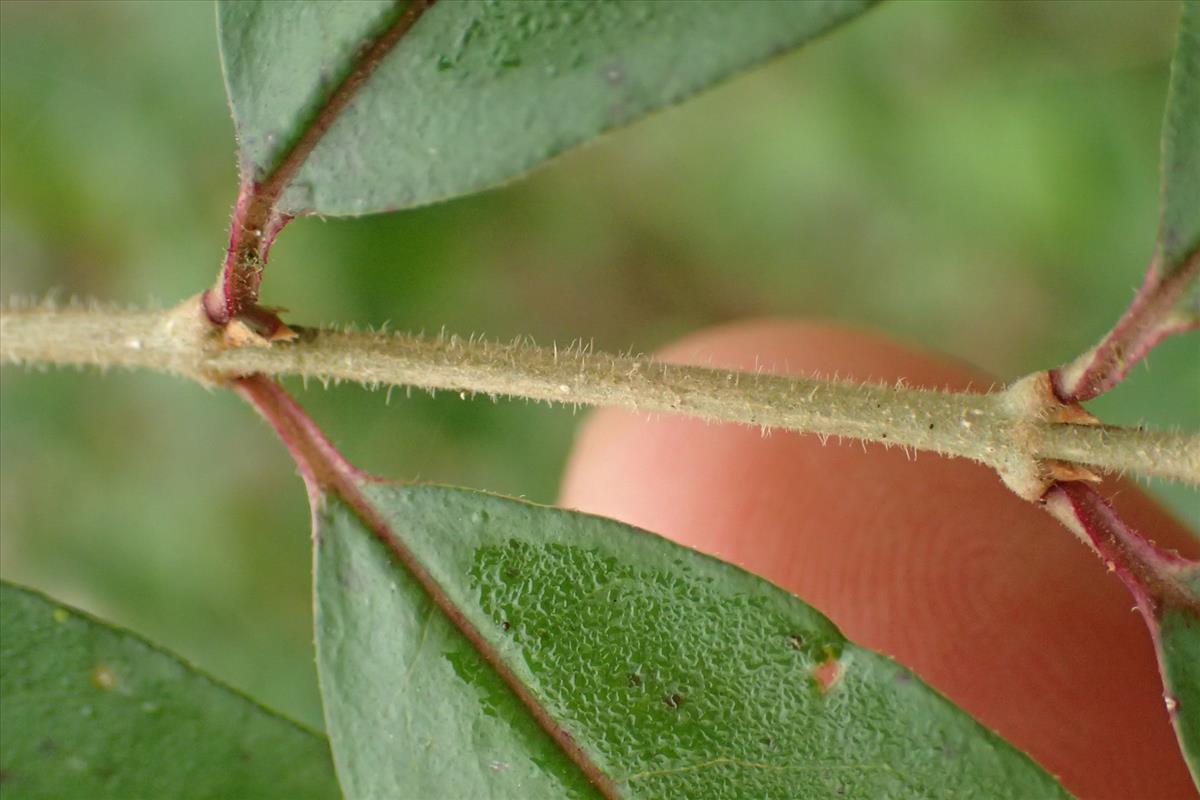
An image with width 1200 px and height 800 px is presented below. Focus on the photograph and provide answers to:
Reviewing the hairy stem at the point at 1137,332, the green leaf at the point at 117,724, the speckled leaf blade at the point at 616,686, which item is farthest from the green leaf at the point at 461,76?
the green leaf at the point at 117,724

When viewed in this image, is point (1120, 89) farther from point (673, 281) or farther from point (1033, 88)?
point (673, 281)

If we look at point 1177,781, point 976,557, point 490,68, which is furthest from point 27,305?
point 1177,781

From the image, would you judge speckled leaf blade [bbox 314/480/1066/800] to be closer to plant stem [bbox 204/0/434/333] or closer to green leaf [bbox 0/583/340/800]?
green leaf [bbox 0/583/340/800]

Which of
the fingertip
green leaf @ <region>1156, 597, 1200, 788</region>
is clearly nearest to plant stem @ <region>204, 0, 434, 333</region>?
green leaf @ <region>1156, 597, 1200, 788</region>

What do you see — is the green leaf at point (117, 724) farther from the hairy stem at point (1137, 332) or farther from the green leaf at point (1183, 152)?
the green leaf at point (1183, 152)

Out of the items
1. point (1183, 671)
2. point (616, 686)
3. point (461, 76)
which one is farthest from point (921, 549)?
point (461, 76)
